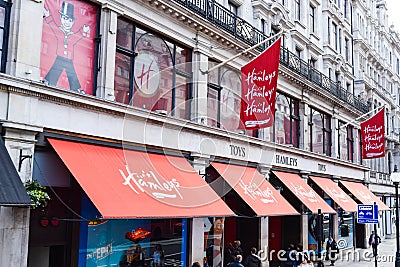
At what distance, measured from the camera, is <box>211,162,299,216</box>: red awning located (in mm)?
16875

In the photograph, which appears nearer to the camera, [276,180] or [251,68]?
[251,68]

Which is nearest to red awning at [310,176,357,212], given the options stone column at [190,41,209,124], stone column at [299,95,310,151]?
stone column at [299,95,310,151]

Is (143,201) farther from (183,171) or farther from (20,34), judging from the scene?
(20,34)

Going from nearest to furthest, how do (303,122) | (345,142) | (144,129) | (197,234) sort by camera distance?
1. (144,129)
2. (197,234)
3. (303,122)
4. (345,142)

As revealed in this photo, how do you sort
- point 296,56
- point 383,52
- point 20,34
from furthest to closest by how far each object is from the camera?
point 383,52
point 296,56
point 20,34

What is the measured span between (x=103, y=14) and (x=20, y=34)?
3200mm

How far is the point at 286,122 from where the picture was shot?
79.9 feet

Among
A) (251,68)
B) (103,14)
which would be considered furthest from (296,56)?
(103,14)

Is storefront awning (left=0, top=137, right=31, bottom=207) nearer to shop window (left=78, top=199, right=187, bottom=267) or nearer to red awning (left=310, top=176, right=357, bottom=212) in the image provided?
shop window (left=78, top=199, right=187, bottom=267)

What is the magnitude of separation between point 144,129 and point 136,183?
92.6 inches

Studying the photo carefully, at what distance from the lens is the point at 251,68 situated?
16.7 metres

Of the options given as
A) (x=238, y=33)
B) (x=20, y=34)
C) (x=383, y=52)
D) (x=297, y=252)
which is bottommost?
(x=297, y=252)

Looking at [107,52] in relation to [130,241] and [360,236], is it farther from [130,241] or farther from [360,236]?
[360,236]

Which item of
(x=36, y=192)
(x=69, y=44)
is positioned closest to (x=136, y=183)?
(x=36, y=192)
